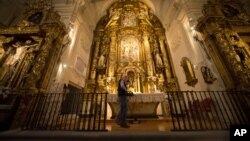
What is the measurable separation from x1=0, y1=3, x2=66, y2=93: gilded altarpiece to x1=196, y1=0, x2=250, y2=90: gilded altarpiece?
23.0 ft

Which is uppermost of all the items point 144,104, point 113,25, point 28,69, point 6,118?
point 113,25

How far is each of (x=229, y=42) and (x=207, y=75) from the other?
1.73 m

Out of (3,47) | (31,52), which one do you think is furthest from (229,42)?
(3,47)

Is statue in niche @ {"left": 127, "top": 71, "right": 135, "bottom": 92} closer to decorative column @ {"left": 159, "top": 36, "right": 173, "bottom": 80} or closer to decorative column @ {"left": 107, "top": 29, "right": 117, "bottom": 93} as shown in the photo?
decorative column @ {"left": 107, "top": 29, "right": 117, "bottom": 93}

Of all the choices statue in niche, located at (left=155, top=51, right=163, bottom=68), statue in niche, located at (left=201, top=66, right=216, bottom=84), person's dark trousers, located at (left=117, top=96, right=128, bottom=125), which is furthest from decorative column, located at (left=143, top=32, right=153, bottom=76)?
person's dark trousers, located at (left=117, top=96, right=128, bottom=125)

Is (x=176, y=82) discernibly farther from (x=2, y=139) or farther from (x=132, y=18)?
(x=2, y=139)

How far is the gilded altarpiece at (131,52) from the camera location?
28.4ft

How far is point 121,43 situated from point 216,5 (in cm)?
673

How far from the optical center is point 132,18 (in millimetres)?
11438

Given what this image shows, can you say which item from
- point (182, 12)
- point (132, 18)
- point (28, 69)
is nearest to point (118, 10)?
point (132, 18)

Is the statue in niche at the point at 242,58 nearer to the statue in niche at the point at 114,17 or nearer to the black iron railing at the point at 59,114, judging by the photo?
the black iron railing at the point at 59,114

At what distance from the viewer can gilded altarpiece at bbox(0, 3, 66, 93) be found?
4.78 metres

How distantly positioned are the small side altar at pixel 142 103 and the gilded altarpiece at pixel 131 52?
2.56 m

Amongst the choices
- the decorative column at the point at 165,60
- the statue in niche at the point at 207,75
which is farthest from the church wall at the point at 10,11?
the statue in niche at the point at 207,75
